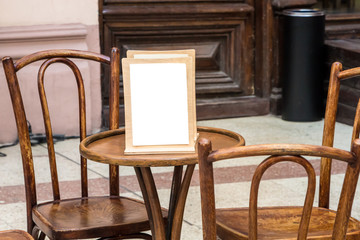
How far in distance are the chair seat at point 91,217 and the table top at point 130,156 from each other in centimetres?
27

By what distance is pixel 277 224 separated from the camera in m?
2.40

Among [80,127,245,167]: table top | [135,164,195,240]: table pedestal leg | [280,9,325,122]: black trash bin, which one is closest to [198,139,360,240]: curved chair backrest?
[80,127,245,167]: table top

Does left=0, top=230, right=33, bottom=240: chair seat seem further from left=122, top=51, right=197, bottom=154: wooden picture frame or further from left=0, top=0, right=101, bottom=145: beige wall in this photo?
left=0, top=0, right=101, bottom=145: beige wall

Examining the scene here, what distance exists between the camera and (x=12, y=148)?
5113mm

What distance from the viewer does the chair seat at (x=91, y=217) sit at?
244 cm

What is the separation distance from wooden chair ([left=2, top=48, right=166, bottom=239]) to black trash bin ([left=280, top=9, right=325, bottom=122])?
→ 323 centimetres

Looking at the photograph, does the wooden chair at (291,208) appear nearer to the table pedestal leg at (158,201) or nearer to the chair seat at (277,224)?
Result: the chair seat at (277,224)

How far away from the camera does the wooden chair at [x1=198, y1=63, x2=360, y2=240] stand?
5.26ft

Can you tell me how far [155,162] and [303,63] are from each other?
3855 millimetres

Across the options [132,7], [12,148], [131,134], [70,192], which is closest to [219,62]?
[132,7]

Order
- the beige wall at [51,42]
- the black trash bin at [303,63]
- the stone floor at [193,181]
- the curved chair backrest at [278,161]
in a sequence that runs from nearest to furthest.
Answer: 1. the curved chair backrest at [278,161]
2. the stone floor at [193,181]
3. the beige wall at [51,42]
4. the black trash bin at [303,63]

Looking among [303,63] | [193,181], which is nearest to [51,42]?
[193,181]

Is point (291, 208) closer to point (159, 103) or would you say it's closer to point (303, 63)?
point (159, 103)

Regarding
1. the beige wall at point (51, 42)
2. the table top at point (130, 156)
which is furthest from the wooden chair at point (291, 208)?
the beige wall at point (51, 42)
